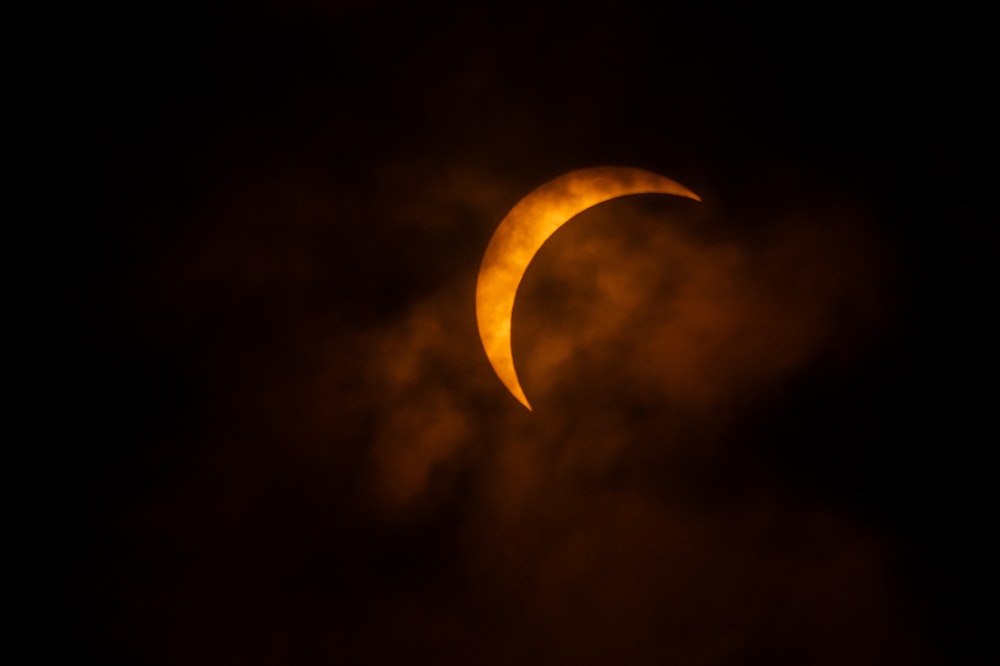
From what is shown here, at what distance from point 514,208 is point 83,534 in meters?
2.01

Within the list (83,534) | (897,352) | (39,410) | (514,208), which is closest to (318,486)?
(83,534)

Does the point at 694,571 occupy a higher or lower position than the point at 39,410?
lower

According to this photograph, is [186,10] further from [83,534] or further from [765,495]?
[765,495]

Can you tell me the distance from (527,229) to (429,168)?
446mm

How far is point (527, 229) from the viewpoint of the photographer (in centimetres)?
252

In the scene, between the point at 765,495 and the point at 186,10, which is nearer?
the point at 765,495

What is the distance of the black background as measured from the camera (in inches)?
97.0

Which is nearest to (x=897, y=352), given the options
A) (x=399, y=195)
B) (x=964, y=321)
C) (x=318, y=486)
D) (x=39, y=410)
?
(x=964, y=321)

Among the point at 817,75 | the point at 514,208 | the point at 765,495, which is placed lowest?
the point at 765,495

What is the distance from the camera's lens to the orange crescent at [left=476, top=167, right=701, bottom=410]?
2.49 metres

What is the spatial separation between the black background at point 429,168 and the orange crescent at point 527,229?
0.23ft

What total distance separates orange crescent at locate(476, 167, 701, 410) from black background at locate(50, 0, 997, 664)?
70mm

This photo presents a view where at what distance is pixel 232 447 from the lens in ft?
8.29

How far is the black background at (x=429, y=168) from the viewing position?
246 centimetres
